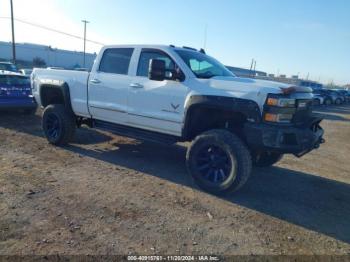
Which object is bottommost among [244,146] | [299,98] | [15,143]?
[15,143]

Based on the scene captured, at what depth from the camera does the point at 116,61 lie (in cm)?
634

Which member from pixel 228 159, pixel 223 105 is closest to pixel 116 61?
pixel 223 105

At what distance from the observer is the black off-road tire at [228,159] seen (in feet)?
15.5

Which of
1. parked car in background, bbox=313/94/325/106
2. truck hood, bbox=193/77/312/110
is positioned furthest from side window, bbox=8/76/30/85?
parked car in background, bbox=313/94/325/106

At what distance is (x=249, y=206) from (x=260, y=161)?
196cm

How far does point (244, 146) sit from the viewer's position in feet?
15.8

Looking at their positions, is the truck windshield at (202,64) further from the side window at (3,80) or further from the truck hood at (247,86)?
the side window at (3,80)

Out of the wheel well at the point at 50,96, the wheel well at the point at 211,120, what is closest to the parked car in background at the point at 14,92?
the wheel well at the point at 50,96

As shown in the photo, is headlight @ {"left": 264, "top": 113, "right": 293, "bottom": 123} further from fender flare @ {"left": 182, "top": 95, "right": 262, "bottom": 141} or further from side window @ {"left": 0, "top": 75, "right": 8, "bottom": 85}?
side window @ {"left": 0, "top": 75, "right": 8, "bottom": 85}

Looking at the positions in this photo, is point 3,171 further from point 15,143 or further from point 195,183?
point 195,183

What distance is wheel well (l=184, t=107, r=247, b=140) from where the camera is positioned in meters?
5.11

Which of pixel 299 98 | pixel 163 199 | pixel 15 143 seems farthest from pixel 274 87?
pixel 15 143

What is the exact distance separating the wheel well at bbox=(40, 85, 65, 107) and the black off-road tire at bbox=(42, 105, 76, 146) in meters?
0.36

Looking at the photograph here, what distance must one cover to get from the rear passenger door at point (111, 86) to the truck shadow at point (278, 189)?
2.87ft
